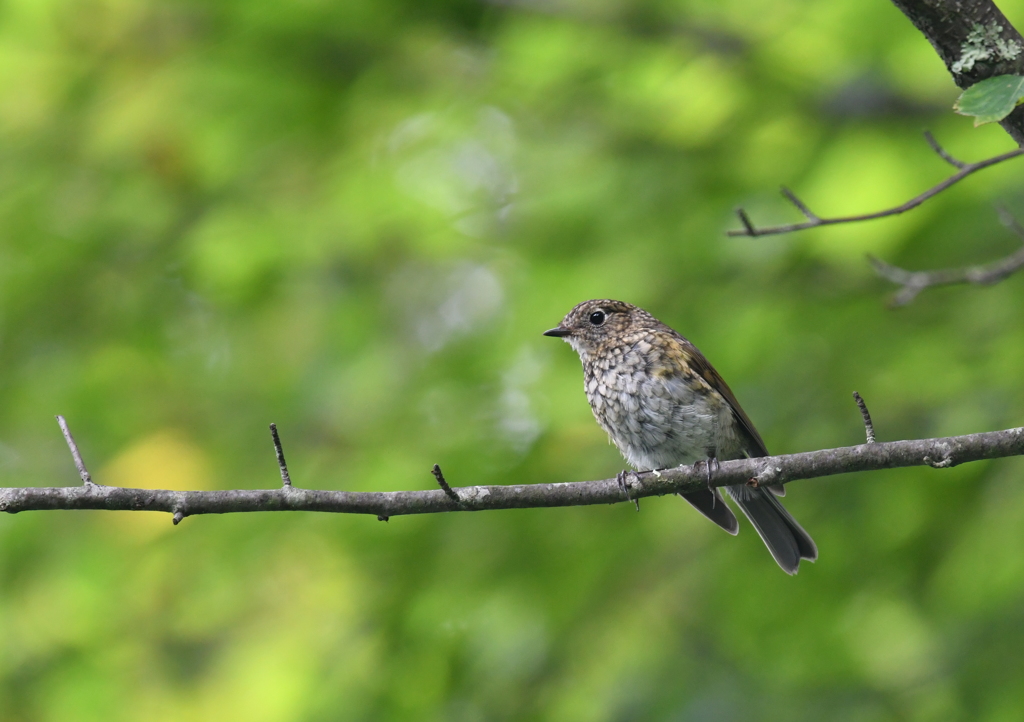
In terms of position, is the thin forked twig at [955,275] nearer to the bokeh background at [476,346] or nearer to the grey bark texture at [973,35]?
the bokeh background at [476,346]

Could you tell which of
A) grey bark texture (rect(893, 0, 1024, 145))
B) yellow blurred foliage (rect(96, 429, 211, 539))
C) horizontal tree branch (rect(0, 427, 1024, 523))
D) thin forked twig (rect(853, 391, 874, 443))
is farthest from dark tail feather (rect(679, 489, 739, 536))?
yellow blurred foliage (rect(96, 429, 211, 539))

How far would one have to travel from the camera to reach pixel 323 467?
5688mm

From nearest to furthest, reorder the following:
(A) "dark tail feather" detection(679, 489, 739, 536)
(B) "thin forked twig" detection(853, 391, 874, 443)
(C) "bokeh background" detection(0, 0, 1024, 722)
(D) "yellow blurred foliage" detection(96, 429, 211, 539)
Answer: (B) "thin forked twig" detection(853, 391, 874, 443) → (C) "bokeh background" detection(0, 0, 1024, 722) → (A) "dark tail feather" detection(679, 489, 739, 536) → (D) "yellow blurred foliage" detection(96, 429, 211, 539)

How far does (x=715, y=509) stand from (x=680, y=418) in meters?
0.48

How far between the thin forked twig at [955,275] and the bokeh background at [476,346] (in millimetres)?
308

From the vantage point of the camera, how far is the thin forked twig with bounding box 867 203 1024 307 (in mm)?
3652

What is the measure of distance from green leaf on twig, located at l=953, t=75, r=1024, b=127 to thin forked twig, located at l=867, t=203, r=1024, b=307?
1.55 metres

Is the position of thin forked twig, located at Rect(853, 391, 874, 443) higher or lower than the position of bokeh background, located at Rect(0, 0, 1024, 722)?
higher

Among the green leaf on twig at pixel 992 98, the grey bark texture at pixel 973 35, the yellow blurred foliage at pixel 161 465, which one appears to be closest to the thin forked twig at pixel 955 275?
the grey bark texture at pixel 973 35

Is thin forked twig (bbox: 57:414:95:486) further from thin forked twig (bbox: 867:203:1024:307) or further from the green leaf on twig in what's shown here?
thin forked twig (bbox: 867:203:1024:307)

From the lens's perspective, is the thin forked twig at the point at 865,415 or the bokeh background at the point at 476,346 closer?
the thin forked twig at the point at 865,415

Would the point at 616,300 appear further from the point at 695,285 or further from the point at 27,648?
the point at 27,648

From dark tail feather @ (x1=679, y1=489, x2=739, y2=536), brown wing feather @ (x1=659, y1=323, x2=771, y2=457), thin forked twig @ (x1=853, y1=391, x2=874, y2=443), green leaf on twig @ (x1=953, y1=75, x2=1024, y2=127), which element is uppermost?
green leaf on twig @ (x1=953, y1=75, x2=1024, y2=127)

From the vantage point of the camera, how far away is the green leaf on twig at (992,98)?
2180 millimetres
